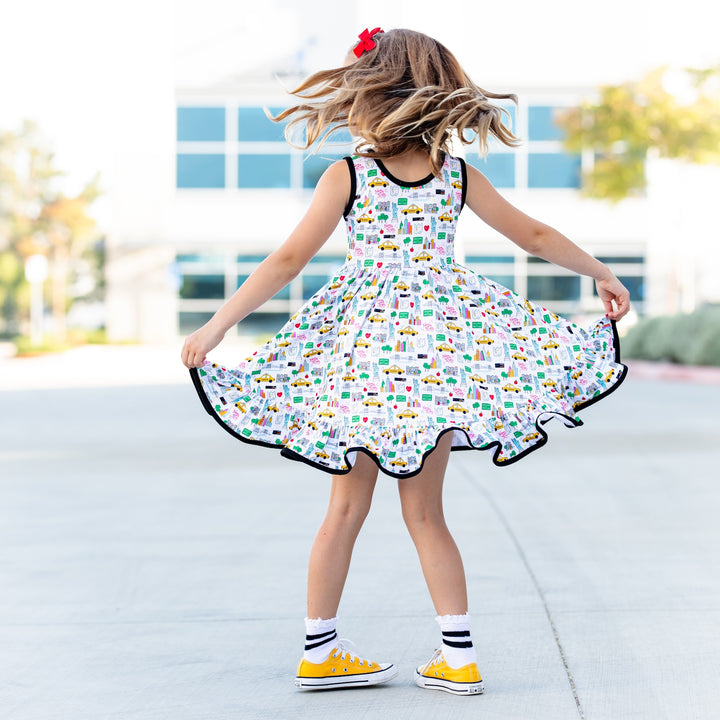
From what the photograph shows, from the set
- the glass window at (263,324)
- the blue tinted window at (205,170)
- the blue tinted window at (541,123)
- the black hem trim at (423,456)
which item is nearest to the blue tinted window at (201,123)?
the blue tinted window at (205,170)

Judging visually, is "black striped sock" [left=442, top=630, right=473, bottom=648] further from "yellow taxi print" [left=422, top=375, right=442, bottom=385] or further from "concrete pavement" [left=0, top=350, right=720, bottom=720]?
"yellow taxi print" [left=422, top=375, right=442, bottom=385]

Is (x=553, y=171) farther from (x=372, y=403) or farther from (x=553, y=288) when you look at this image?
(x=372, y=403)

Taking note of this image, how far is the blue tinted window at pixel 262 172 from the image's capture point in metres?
36.4

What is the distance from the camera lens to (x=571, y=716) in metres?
2.94

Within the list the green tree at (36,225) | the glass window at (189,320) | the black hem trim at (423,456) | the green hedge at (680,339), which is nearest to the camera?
the black hem trim at (423,456)

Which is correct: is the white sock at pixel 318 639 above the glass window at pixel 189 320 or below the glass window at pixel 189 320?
above

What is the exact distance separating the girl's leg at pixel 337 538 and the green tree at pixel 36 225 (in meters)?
44.9

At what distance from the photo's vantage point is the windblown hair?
3.16 meters

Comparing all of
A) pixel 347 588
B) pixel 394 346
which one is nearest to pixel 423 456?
pixel 394 346

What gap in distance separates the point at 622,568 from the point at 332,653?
1.94m

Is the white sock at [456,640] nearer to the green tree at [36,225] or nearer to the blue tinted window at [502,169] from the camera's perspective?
the blue tinted window at [502,169]

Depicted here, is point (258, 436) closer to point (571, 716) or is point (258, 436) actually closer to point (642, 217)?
point (571, 716)

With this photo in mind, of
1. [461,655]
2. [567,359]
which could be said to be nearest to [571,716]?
[461,655]

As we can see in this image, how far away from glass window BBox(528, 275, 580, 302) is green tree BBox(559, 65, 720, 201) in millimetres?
9988
